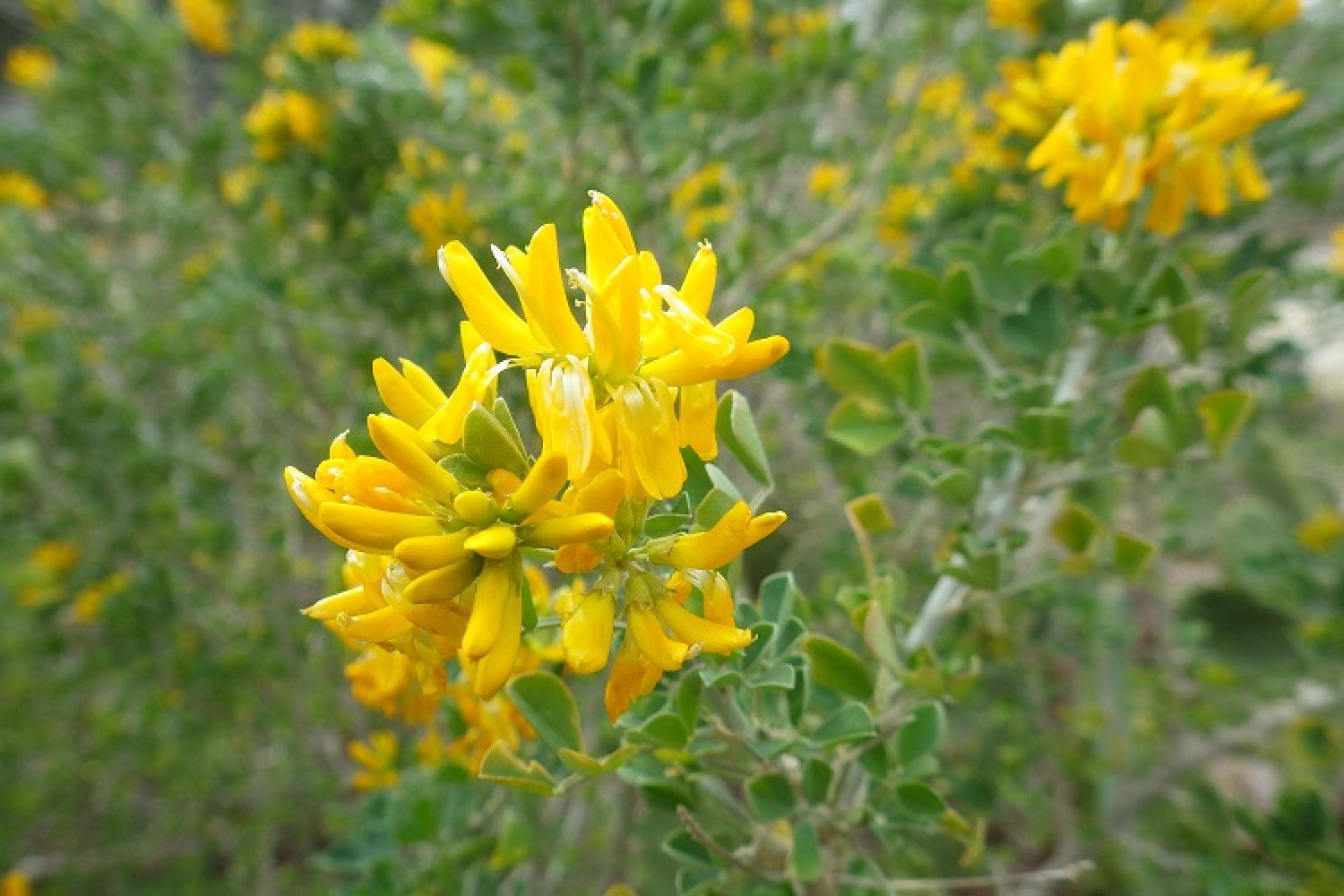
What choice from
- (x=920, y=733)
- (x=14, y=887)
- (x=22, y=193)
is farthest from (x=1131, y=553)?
(x=22, y=193)

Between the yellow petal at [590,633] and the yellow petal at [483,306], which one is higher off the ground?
the yellow petal at [483,306]

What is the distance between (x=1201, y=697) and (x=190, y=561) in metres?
3.27

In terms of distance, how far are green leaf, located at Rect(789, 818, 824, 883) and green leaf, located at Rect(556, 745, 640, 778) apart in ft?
0.59

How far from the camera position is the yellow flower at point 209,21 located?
2.61m

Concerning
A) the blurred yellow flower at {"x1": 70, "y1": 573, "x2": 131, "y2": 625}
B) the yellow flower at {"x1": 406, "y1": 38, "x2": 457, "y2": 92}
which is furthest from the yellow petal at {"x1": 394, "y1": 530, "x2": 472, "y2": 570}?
the blurred yellow flower at {"x1": 70, "y1": 573, "x2": 131, "y2": 625}

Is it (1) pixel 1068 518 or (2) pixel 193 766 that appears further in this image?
(2) pixel 193 766

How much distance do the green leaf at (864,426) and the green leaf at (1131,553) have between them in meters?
0.24

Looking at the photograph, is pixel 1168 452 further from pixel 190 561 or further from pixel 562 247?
pixel 190 561

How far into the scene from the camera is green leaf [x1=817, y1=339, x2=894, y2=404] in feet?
3.04

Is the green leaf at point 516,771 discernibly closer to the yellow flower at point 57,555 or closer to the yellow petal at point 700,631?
the yellow petal at point 700,631

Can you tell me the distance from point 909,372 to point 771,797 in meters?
0.47

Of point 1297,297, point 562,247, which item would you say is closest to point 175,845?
point 562,247

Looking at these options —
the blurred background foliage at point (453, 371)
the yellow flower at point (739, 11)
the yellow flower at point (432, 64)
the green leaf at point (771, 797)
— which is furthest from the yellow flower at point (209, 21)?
the green leaf at point (771, 797)

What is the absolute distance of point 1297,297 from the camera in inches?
78.4
